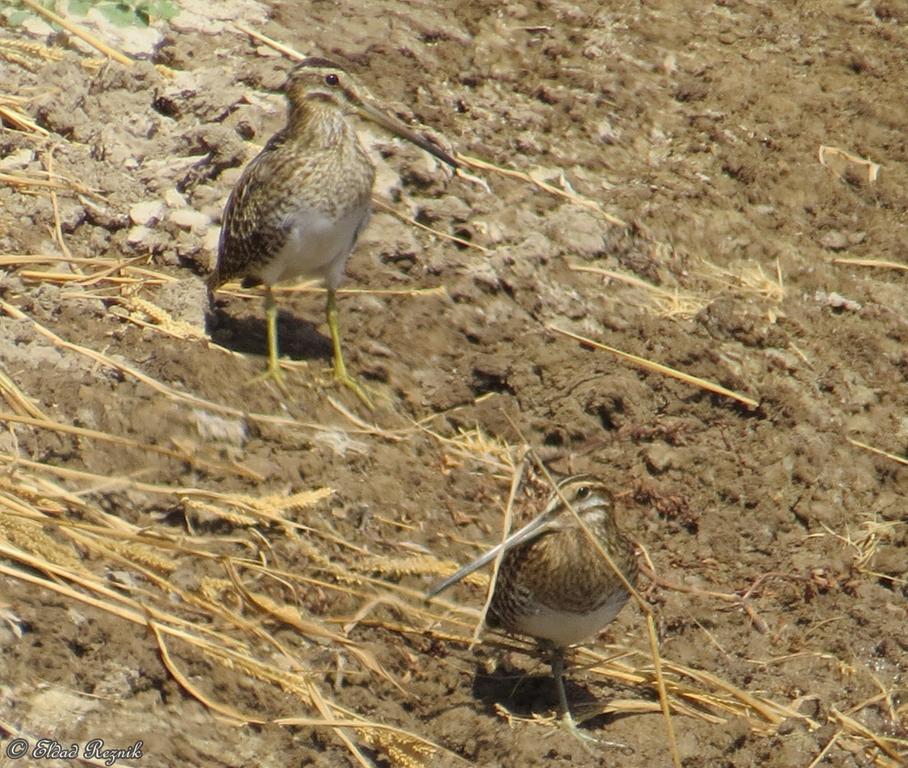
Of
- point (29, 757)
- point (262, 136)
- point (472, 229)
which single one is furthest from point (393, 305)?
point (29, 757)

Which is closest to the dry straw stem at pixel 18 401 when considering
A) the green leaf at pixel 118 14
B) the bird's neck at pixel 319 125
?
the bird's neck at pixel 319 125

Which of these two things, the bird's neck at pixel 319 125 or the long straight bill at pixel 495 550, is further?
the bird's neck at pixel 319 125

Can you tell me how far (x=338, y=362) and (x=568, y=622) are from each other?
61.2 inches

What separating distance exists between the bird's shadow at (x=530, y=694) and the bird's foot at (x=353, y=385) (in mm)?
1187

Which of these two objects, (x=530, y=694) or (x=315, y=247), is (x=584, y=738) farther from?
(x=315, y=247)

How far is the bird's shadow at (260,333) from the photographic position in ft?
20.7

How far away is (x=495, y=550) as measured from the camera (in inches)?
204

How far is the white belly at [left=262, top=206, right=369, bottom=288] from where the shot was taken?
6105 mm

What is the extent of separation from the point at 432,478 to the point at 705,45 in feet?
11.2

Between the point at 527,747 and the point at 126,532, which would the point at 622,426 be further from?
the point at 126,532

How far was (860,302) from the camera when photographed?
280 inches

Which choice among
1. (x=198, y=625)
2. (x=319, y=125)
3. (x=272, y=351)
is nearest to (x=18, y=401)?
(x=198, y=625)

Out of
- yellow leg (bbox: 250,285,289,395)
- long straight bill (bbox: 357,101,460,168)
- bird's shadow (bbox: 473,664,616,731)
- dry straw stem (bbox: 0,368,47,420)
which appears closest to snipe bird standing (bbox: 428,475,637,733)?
bird's shadow (bbox: 473,664,616,731)

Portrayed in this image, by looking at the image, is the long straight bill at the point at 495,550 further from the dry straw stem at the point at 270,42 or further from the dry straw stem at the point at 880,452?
the dry straw stem at the point at 270,42
